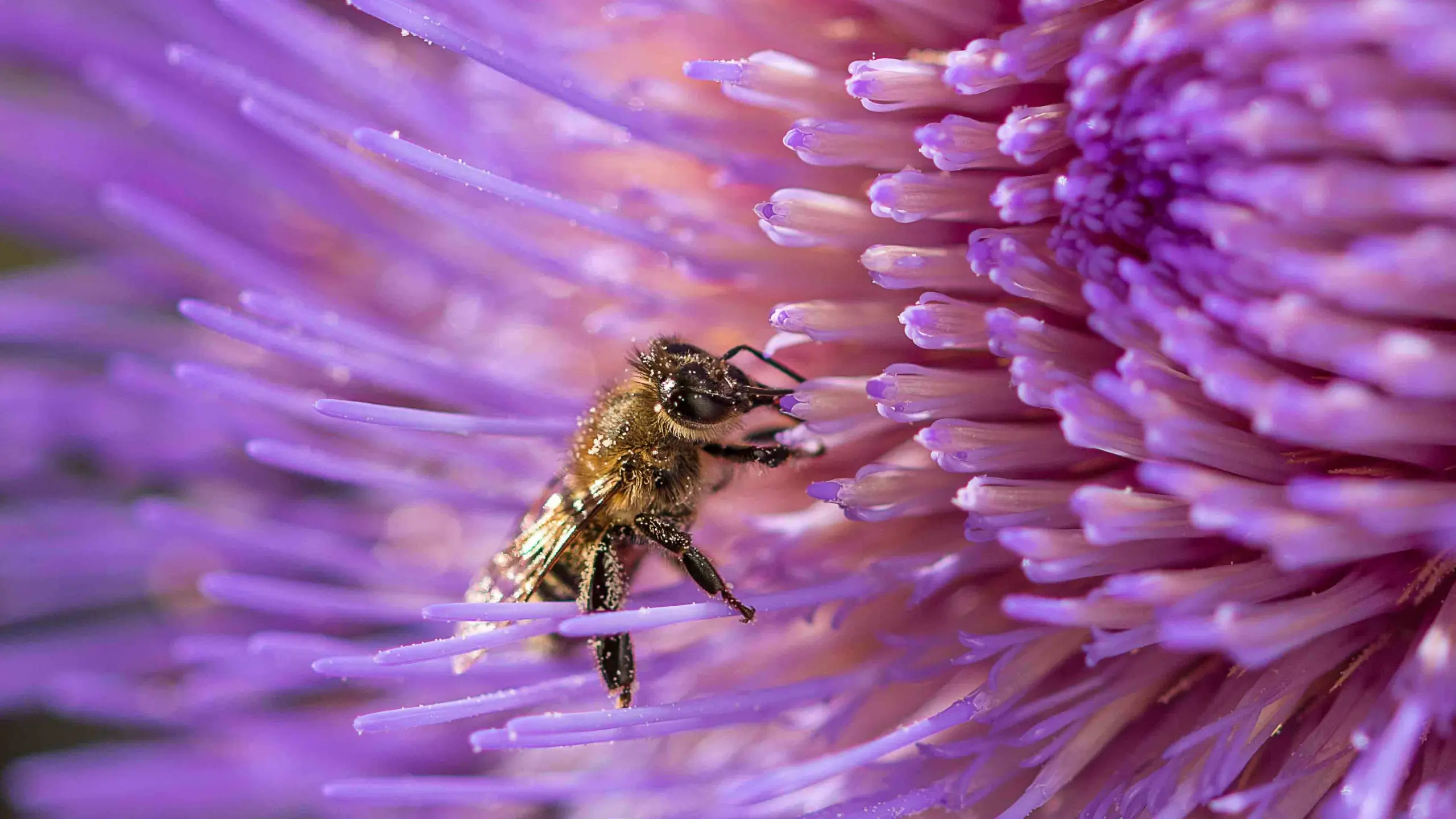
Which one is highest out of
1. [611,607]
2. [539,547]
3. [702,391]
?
[702,391]

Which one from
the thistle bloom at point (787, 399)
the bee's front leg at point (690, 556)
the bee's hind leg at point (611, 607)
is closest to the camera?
the thistle bloom at point (787, 399)

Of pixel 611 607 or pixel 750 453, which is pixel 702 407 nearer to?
pixel 750 453

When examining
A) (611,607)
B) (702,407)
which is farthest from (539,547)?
(702,407)

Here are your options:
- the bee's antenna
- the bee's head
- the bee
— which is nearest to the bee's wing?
the bee

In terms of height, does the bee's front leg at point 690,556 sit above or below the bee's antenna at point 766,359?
below

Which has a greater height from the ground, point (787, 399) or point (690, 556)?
point (787, 399)

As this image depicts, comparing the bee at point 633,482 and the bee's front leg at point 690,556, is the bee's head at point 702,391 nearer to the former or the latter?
the bee at point 633,482

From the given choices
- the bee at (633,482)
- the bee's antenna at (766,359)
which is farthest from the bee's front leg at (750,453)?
the bee's antenna at (766,359)
